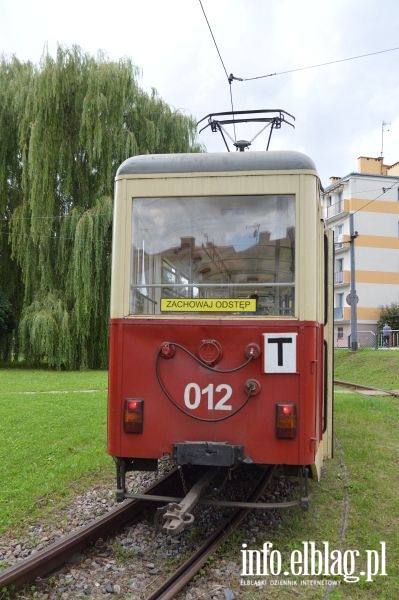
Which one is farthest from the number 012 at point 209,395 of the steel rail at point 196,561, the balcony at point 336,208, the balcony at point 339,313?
the balcony at point 336,208

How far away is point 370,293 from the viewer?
152 feet

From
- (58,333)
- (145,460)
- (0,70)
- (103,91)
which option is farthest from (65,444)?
(0,70)

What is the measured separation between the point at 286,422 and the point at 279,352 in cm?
56

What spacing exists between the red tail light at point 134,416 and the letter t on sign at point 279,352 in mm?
1083

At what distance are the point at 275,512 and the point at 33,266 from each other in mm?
17577

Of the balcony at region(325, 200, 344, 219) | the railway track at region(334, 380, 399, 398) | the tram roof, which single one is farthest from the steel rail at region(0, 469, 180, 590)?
the balcony at region(325, 200, 344, 219)

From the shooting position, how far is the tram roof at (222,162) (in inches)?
198

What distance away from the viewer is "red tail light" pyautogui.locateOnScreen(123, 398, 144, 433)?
4973 mm

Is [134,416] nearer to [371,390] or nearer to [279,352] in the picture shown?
[279,352]

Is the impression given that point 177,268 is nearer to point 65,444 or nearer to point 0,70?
point 65,444

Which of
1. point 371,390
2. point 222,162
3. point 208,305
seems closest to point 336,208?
point 371,390

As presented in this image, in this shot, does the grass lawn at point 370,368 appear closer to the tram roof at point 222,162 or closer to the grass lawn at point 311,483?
the grass lawn at point 311,483

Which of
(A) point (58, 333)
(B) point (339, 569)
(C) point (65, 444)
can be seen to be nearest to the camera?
(B) point (339, 569)

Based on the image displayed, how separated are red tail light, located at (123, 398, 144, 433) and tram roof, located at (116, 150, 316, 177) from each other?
6.51ft
